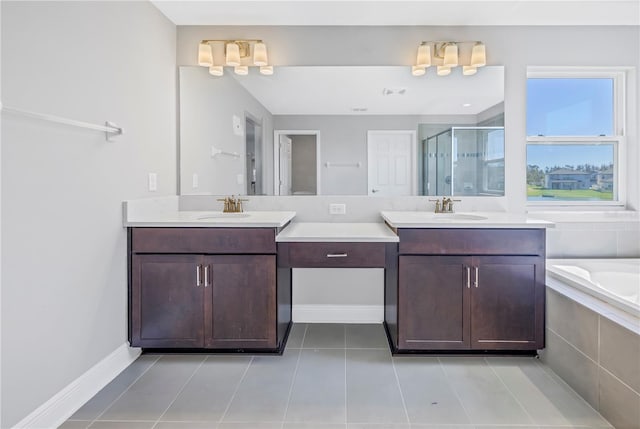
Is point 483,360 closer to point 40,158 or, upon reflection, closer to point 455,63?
point 455,63

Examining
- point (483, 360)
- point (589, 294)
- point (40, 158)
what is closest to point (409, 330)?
point (483, 360)

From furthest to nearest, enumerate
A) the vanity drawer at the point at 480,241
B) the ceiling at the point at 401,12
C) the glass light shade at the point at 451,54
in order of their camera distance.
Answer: the glass light shade at the point at 451,54 < the ceiling at the point at 401,12 < the vanity drawer at the point at 480,241

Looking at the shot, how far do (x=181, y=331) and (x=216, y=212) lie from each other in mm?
942

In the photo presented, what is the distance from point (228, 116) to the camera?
3.05 meters

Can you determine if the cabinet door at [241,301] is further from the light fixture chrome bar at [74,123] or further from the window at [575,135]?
the window at [575,135]

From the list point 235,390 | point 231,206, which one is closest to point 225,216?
point 231,206

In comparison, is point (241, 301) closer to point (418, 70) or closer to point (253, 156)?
point (253, 156)

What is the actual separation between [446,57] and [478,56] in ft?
0.73

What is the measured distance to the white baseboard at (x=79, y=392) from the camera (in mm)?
1672

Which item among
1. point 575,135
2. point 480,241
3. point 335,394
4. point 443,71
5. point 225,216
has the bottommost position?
point 335,394

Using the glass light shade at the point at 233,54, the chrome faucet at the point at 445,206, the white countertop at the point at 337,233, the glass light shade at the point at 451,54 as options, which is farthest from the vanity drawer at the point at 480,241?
the glass light shade at the point at 233,54

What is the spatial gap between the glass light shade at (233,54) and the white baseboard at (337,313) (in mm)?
1844

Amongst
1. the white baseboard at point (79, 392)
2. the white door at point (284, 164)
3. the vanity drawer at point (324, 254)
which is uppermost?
the white door at point (284, 164)

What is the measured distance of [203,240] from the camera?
7.84ft
